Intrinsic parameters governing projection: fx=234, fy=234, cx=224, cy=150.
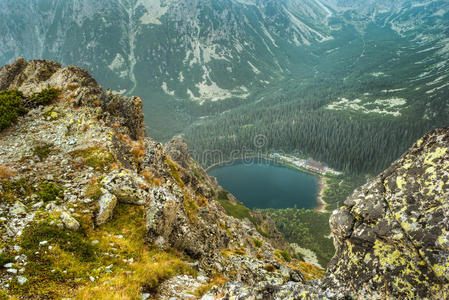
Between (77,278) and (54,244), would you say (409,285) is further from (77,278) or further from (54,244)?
(54,244)

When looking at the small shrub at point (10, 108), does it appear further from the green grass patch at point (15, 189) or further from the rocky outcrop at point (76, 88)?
the green grass patch at point (15, 189)

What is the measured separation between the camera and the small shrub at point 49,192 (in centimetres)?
1534

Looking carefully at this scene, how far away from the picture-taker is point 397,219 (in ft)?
31.7

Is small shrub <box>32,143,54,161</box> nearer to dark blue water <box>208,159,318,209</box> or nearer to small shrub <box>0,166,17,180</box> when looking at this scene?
small shrub <box>0,166,17,180</box>

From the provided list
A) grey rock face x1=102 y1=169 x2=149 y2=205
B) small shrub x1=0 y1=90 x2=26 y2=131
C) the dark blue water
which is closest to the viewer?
grey rock face x1=102 y1=169 x2=149 y2=205

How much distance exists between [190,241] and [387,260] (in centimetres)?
1266

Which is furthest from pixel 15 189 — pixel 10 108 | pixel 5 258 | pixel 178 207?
pixel 10 108

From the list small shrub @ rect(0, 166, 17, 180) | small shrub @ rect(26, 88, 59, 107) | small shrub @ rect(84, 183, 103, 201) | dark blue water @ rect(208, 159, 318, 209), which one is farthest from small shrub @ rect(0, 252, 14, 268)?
dark blue water @ rect(208, 159, 318, 209)

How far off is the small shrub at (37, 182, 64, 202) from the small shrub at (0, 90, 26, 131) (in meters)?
10.8

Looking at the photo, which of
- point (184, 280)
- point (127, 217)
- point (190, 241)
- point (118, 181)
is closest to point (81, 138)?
point (118, 181)

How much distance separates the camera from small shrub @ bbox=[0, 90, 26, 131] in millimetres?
22250

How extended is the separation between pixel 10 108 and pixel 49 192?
14189 mm

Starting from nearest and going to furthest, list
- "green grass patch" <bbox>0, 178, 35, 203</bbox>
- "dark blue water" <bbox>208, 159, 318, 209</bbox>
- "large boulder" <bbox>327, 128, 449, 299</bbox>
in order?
"large boulder" <bbox>327, 128, 449, 299</bbox>
"green grass patch" <bbox>0, 178, 35, 203</bbox>
"dark blue water" <bbox>208, 159, 318, 209</bbox>

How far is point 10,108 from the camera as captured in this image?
23.5 metres
